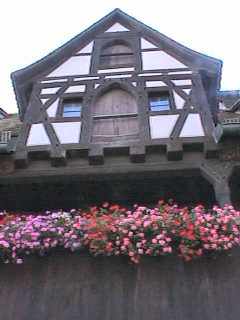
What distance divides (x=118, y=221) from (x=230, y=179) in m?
2.54

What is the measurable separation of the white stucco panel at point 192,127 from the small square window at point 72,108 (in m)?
2.06

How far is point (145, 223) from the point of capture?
716 cm

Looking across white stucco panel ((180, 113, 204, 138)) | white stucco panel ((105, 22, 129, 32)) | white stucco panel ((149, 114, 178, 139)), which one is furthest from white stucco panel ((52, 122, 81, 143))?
white stucco panel ((105, 22, 129, 32))

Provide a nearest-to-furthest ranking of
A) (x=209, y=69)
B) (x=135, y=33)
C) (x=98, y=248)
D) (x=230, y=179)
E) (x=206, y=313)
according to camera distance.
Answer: (x=206, y=313)
(x=98, y=248)
(x=230, y=179)
(x=209, y=69)
(x=135, y=33)

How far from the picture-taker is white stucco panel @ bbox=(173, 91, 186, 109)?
389 inches

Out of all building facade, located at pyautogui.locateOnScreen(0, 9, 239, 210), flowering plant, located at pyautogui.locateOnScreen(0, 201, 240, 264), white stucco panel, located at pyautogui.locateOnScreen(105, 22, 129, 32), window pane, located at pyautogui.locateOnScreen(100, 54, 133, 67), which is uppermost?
white stucco panel, located at pyautogui.locateOnScreen(105, 22, 129, 32)

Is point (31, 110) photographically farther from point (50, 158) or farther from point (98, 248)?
point (98, 248)

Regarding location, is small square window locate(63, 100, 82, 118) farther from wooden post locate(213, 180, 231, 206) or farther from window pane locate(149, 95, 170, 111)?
wooden post locate(213, 180, 231, 206)

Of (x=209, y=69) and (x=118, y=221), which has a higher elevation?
(x=209, y=69)

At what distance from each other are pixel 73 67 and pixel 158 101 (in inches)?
83.3

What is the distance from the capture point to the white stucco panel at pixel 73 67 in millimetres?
10930

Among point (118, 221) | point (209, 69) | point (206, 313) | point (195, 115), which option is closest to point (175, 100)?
point (195, 115)

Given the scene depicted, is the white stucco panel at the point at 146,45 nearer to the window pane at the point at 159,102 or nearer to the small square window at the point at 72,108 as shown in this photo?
the window pane at the point at 159,102

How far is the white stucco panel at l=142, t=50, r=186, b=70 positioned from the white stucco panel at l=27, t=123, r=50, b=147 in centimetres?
264
